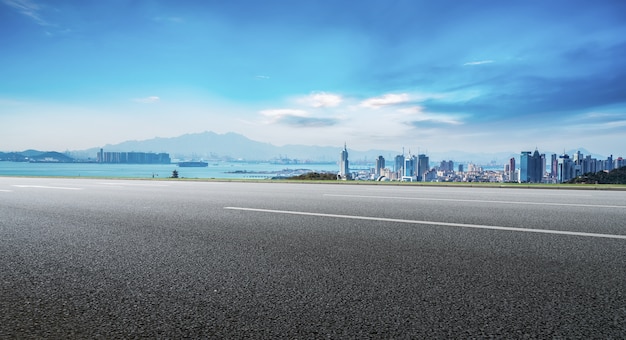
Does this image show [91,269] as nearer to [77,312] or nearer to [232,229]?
[77,312]

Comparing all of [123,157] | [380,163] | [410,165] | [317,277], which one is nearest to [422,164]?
[410,165]

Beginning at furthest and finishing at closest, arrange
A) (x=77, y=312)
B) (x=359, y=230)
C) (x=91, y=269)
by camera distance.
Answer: (x=359, y=230) → (x=91, y=269) → (x=77, y=312)

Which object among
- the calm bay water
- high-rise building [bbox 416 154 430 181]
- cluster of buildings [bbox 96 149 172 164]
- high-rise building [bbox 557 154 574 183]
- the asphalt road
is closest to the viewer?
the asphalt road

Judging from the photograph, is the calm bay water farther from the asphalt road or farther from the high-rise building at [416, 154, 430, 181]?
the asphalt road

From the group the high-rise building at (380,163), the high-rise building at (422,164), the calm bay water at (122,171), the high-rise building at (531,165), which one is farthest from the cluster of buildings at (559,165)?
the high-rise building at (380,163)

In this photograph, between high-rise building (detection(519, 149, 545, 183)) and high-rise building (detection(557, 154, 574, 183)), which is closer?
high-rise building (detection(519, 149, 545, 183))

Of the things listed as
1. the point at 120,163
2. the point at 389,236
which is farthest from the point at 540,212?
the point at 120,163

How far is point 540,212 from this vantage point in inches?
298

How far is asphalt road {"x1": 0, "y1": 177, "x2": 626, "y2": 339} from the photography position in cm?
250

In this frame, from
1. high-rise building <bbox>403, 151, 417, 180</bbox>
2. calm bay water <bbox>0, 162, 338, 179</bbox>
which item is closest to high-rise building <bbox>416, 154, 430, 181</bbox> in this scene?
high-rise building <bbox>403, 151, 417, 180</bbox>

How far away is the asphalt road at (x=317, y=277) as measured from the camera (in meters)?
2.50

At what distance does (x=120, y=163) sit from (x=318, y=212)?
4653 inches

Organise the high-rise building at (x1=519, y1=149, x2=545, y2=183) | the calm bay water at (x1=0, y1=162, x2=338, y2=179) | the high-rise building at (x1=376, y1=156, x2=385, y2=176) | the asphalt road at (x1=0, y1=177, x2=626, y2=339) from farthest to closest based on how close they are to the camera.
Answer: the high-rise building at (x1=376, y1=156, x2=385, y2=176), the high-rise building at (x1=519, y1=149, x2=545, y2=183), the calm bay water at (x1=0, y1=162, x2=338, y2=179), the asphalt road at (x1=0, y1=177, x2=626, y2=339)

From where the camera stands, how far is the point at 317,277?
349 centimetres
